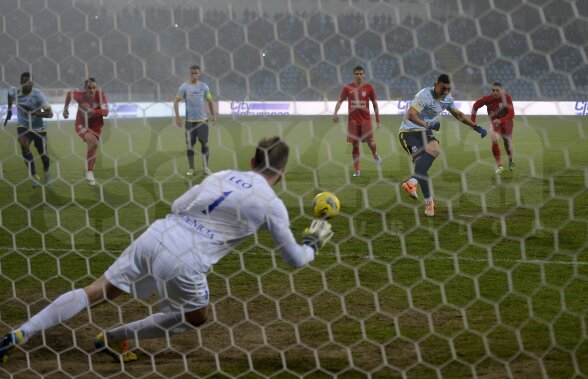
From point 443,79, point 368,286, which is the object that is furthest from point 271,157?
point 443,79

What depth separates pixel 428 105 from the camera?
372 inches

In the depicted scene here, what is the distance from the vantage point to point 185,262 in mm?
4031

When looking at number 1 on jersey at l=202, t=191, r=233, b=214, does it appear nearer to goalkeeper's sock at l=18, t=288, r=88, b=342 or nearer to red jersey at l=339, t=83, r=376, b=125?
goalkeeper's sock at l=18, t=288, r=88, b=342

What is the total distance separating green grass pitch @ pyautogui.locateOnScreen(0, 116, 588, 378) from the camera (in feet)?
14.4

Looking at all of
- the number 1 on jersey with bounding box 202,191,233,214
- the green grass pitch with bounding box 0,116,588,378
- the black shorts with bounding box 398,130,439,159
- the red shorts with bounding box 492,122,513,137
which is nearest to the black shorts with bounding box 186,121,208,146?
the green grass pitch with bounding box 0,116,588,378

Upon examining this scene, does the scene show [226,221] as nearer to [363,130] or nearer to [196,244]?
[196,244]

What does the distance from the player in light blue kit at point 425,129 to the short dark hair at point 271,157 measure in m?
4.85

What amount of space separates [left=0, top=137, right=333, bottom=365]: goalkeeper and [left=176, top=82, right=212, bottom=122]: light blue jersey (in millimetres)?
8761

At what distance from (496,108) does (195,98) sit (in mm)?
5252

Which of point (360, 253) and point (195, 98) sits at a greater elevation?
point (195, 98)

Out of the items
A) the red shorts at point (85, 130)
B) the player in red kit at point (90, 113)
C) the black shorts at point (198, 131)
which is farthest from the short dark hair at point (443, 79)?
the red shorts at point (85, 130)

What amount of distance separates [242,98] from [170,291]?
9.18 m

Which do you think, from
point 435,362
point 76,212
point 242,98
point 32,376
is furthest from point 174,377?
point 242,98

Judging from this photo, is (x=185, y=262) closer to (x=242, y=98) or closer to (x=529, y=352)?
(x=529, y=352)
